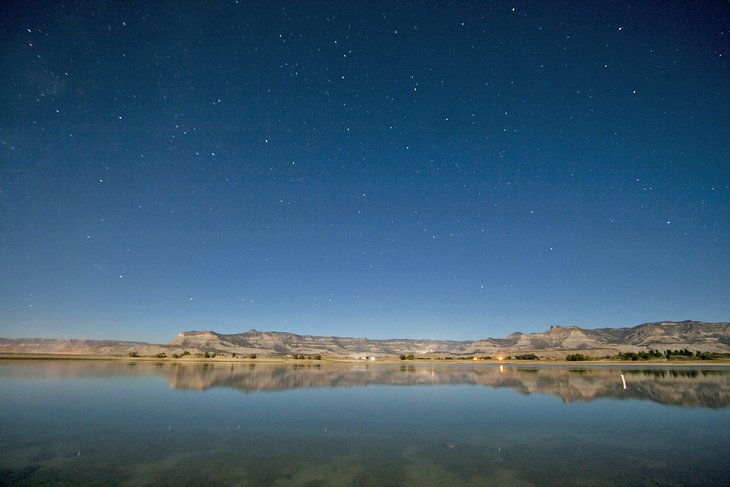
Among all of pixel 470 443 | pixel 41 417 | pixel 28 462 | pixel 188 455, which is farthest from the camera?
pixel 41 417

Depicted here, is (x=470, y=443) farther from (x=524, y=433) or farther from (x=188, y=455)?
(x=188, y=455)

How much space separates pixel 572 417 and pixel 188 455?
27864mm

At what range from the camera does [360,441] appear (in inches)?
863

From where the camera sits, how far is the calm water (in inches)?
617

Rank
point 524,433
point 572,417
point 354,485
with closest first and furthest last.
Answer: point 354,485 → point 524,433 → point 572,417

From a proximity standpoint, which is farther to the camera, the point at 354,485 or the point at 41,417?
the point at 41,417

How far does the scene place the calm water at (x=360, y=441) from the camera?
15680 mm

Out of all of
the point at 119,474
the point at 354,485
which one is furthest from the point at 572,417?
the point at 119,474

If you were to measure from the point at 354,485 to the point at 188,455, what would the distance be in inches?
371

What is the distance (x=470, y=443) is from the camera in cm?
2144

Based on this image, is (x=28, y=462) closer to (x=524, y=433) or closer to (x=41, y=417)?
(x=41, y=417)

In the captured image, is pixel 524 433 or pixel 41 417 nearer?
pixel 524 433

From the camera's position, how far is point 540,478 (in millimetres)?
15586

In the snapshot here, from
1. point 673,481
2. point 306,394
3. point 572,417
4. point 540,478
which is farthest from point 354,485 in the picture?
point 306,394
